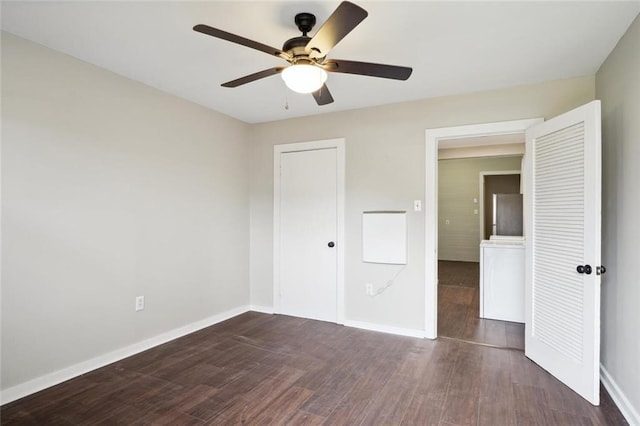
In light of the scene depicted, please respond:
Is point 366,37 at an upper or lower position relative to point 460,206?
upper

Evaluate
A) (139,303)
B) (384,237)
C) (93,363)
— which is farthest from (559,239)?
(93,363)

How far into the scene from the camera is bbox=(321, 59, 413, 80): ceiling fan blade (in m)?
1.91

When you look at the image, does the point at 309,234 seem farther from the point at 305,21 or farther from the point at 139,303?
the point at 305,21

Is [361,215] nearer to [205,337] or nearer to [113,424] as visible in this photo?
[205,337]

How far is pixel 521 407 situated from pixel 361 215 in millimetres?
2211

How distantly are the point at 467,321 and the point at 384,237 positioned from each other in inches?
60.5

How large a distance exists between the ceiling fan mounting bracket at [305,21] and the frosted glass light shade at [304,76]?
1.01 feet

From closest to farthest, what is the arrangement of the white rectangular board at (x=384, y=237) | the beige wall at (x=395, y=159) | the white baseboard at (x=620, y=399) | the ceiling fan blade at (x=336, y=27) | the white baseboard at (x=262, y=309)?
the ceiling fan blade at (x=336, y=27), the white baseboard at (x=620, y=399), the beige wall at (x=395, y=159), the white rectangular board at (x=384, y=237), the white baseboard at (x=262, y=309)

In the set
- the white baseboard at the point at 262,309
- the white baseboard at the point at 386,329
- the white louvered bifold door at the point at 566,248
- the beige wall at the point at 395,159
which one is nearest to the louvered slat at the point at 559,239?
the white louvered bifold door at the point at 566,248

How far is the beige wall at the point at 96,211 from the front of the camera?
7.51ft

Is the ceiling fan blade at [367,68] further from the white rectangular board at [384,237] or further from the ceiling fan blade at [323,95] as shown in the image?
the white rectangular board at [384,237]

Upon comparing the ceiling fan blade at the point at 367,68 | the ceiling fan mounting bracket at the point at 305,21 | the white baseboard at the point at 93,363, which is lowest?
the white baseboard at the point at 93,363

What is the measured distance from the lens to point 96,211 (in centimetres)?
275

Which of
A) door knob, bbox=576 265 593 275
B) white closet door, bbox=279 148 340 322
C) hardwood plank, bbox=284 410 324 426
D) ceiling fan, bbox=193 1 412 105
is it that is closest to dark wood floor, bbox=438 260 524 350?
Result: door knob, bbox=576 265 593 275
